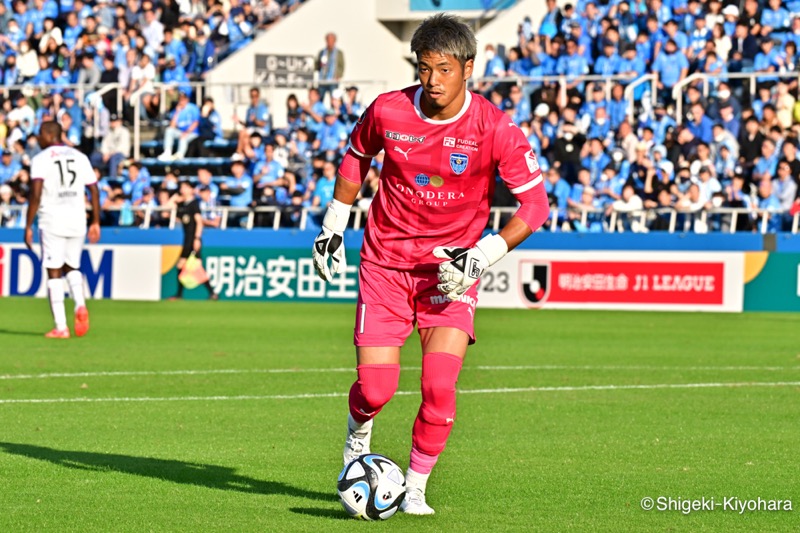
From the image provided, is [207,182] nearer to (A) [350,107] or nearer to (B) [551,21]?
(A) [350,107]

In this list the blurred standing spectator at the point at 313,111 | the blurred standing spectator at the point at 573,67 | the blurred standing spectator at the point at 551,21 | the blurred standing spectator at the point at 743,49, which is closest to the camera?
the blurred standing spectator at the point at 743,49

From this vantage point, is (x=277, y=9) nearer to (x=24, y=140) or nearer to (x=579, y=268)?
(x=24, y=140)

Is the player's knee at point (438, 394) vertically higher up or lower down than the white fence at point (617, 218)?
higher up

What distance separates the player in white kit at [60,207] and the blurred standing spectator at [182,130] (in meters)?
13.2

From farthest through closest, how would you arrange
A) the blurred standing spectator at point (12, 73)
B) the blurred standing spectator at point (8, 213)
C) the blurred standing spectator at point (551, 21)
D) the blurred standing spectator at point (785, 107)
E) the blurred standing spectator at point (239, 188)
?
1. the blurred standing spectator at point (12, 73)
2. the blurred standing spectator at point (551, 21)
3. the blurred standing spectator at point (8, 213)
4. the blurred standing spectator at point (239, 188)
5. the blurred standing spectator at point (785, 107)

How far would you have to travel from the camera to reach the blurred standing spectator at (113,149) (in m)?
30.7

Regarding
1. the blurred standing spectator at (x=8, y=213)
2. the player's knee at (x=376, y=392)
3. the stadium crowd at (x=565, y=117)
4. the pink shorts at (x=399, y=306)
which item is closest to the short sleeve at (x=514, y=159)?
the pink shorts at (x=399, y=306)

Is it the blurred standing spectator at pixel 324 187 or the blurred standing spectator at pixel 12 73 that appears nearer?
the blurred standing spectator at pixel 324 187

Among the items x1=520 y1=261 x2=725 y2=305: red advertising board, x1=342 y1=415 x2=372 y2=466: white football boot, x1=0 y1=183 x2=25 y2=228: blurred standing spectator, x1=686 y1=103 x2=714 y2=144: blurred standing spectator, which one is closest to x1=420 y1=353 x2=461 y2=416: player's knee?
x1=342 y1=415 x2=372 y2=466: white football boot

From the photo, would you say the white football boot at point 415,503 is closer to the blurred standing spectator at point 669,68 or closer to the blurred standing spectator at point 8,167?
the blurred standing spectator at point 669,68

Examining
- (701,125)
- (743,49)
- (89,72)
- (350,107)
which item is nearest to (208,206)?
(350,107)

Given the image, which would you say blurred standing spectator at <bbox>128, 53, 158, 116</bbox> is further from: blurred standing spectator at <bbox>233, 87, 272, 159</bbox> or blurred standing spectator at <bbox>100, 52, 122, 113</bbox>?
blurred standing spectator at <bbox>233, 87, 272, 159</bbox>

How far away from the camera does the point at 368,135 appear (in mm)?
7211

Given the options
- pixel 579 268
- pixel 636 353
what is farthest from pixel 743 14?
pixel 636 353
